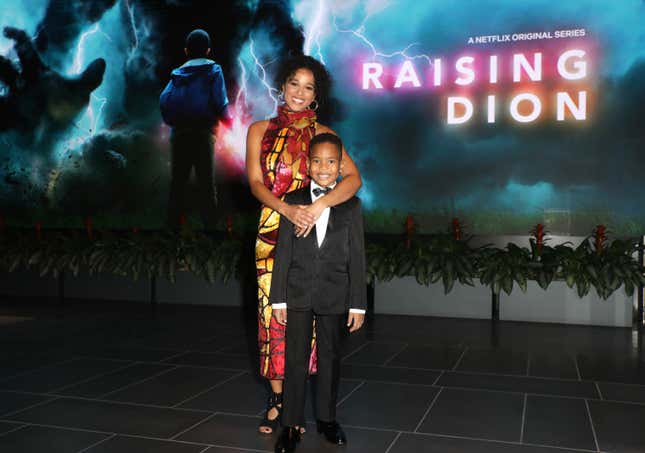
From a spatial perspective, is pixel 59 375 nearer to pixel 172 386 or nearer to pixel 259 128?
pixel 172 386

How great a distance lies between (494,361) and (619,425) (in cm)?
139

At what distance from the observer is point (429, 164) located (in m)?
8.12

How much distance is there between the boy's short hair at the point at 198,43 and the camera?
9133 millimetres

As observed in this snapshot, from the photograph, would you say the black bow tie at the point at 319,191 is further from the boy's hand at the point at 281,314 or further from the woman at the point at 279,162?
the boy's hand at the point at 281,314

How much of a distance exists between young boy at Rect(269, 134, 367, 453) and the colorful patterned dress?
201 mm

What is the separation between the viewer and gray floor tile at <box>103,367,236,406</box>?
3.32 m

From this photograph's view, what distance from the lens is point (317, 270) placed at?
2.53 meters

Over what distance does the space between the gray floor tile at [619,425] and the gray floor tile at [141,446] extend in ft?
5.57

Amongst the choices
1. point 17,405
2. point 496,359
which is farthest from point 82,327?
point 496,359

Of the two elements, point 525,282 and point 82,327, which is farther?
point 525,282

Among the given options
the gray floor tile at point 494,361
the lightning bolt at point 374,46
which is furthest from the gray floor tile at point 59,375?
the lightning bolt at point 374,46

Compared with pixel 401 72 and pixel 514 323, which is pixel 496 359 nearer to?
pixel 514 323

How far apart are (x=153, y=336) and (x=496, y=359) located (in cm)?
265

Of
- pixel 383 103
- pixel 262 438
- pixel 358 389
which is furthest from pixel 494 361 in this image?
pixel 383 103
